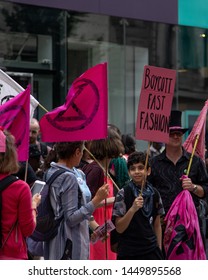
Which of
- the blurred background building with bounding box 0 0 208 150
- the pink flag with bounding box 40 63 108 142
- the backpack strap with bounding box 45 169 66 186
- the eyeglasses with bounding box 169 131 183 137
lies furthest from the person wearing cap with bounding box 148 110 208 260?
the blurred background building with bounding box 0 0 208 150

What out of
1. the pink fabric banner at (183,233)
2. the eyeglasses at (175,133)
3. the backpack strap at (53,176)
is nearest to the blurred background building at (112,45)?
the eyeglasses at (175,133)

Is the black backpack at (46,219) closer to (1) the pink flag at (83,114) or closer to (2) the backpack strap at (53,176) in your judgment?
(2) the backpack strap at (53,176)

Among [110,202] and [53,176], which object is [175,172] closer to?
[110,202]

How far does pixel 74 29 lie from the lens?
16672 millimetres

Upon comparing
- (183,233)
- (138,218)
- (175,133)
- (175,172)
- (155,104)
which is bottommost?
(183,233)

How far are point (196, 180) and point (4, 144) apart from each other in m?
2.80

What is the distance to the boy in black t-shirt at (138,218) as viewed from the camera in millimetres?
6820

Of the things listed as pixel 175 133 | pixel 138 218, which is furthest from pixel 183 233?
pixel 175 133

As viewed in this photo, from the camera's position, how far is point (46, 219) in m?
6.23

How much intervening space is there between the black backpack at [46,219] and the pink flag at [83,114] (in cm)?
41

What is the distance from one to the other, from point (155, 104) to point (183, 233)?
1.24m
